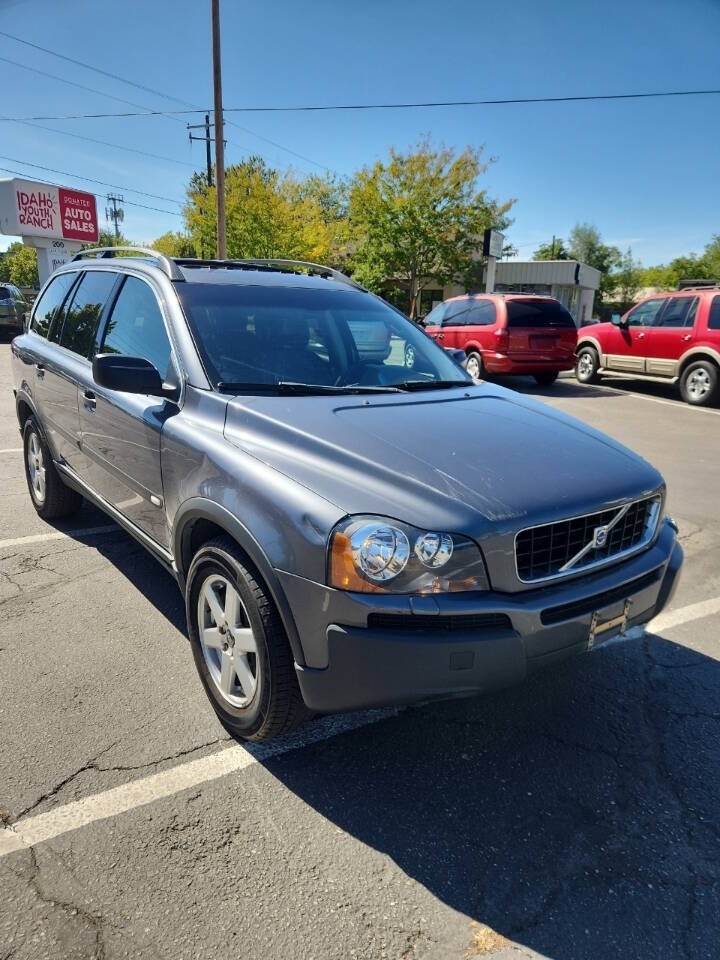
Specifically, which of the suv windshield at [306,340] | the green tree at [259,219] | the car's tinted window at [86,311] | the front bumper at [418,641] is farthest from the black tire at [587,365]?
the green tree at [259,219]

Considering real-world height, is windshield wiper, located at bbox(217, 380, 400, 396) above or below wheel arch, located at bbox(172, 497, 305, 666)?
above

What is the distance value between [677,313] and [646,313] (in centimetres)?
76

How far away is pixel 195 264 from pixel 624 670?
3.18m

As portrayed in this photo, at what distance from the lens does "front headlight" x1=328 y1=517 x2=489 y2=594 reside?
198 cm

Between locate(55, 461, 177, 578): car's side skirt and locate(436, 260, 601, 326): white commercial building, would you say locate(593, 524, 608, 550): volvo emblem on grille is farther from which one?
locate(436, 260, 601, 326): white commercial building

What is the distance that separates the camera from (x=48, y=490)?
4781 millimetres

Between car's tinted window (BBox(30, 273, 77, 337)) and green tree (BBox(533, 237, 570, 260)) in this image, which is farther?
green tree (BBox(533, 237, 570, 260))

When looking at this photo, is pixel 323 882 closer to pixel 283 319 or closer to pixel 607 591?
pixel 607 591

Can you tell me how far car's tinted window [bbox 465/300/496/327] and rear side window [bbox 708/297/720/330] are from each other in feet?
12.5

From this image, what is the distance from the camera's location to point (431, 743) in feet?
8.59

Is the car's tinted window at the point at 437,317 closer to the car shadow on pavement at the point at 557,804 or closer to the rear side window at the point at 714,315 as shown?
the rear side window at the point at 714,315

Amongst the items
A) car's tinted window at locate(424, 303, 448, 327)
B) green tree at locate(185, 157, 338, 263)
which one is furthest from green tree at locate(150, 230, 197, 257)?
car's tinted window at locate(424, 303, 448, 327)

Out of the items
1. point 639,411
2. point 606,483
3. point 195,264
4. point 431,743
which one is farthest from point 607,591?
point 639,411

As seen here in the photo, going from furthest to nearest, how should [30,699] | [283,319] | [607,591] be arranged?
[283,319]
[30,699]
[607,591]
